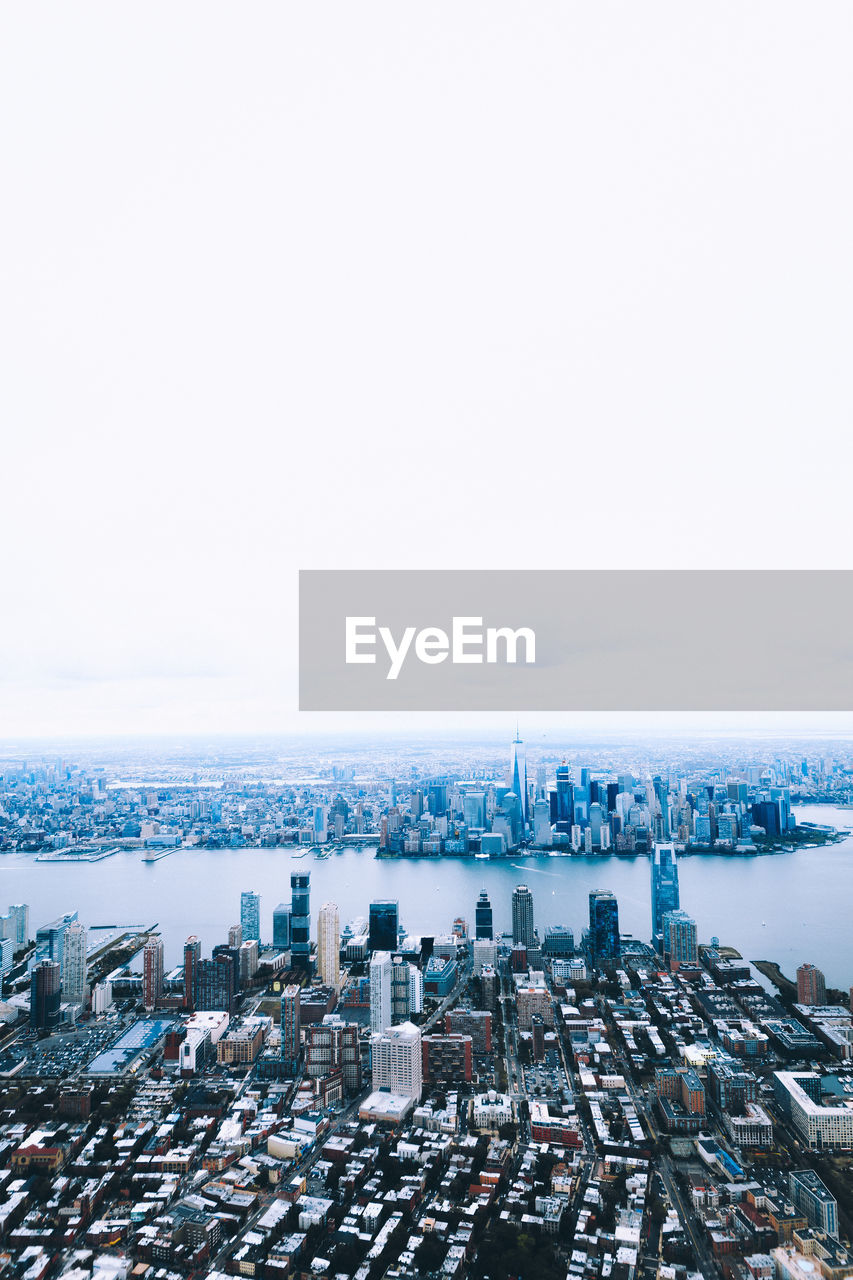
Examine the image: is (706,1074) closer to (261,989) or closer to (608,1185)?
(608,1185)

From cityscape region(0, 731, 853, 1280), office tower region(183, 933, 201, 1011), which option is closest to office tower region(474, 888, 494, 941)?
cityscape region(0, 731, 853, 1280)

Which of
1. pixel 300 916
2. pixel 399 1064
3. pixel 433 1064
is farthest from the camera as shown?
pixel 300 916

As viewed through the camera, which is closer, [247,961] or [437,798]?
[247,961]

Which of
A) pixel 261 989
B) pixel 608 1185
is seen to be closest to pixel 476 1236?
pixel 608 1185

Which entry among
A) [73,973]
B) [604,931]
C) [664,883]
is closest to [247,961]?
[73,973]

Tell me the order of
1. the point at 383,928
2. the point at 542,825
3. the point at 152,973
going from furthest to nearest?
the point at 542,825, the point at 383,928, the point at 152,973

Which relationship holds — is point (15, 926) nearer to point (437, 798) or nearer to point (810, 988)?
point (437, 798)

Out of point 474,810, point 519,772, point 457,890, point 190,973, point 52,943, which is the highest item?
point 519,772
